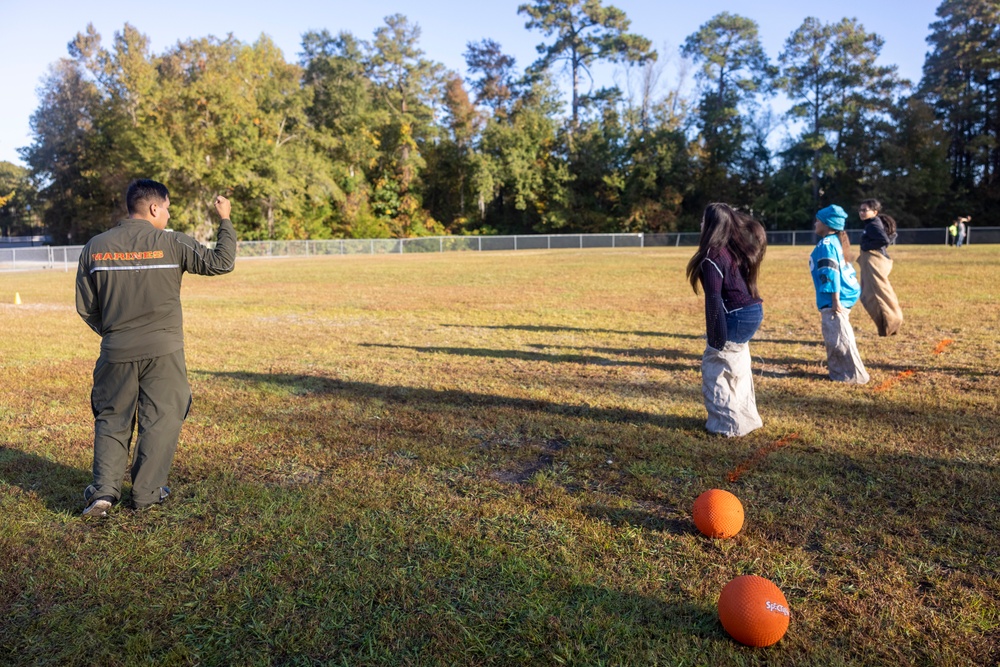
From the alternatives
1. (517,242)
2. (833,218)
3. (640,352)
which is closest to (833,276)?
(833,218)

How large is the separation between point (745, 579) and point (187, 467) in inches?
152

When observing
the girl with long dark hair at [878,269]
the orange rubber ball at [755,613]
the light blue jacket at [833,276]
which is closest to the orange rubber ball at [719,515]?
the orange rubber ball at [755,613]

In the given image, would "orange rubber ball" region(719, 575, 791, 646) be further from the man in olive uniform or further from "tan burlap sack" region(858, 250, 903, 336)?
"tan burlap sack" region(858, 250, 903, 336)

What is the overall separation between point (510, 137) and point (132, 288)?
184 ft

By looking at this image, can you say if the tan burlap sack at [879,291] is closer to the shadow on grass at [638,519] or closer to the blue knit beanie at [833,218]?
the blue knit beanie at [833,218]

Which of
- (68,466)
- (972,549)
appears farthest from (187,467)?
(972,549)

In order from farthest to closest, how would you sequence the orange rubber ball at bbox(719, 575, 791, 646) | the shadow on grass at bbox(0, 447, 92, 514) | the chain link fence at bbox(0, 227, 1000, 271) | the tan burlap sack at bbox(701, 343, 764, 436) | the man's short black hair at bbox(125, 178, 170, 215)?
the chain link fence at bbox(0, 227, 1000, 271), the tan burlap sack at bbox(701, 343, 764, 436), the shadow on grass at bbox(0, 447, 92, 514), the man's short black hair at bbox(125, 178, 170, 215), the orange rubber ball at bbox(719, 575, 791, 646)

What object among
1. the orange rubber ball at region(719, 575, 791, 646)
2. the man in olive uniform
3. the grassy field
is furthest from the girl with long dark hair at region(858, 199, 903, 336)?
the man in olive uniform

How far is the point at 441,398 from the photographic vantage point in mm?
6875

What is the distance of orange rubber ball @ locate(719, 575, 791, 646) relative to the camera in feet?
9.01

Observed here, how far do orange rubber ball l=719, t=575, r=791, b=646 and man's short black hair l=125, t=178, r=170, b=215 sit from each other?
3.77 meters

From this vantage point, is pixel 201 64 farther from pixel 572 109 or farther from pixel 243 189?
pixel 572 109

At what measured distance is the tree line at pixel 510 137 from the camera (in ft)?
158

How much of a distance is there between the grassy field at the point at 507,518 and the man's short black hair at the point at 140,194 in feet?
6.02
